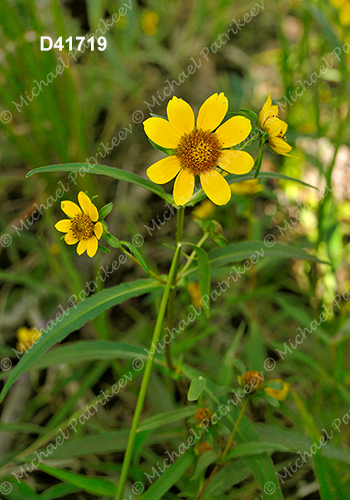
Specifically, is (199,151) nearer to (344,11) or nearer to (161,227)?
(161,227)

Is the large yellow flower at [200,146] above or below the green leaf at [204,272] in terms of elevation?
above

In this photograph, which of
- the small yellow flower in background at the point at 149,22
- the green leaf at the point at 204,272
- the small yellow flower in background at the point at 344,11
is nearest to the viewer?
the green leaf at the point at 204,272

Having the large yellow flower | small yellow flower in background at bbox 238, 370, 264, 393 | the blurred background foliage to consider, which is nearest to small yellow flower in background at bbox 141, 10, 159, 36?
the blurred background foliage

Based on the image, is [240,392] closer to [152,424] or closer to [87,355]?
[152,424]

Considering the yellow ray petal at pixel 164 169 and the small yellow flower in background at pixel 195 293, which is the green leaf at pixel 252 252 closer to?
the yellow ray petal at pixel 164 169

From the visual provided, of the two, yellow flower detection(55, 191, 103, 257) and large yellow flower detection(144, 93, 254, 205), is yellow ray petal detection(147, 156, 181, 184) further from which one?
yellow flower detection(55, 191, 103, 257)

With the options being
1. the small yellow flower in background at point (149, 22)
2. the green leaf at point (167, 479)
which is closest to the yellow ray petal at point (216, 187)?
the green leaf at point (167, 479)
